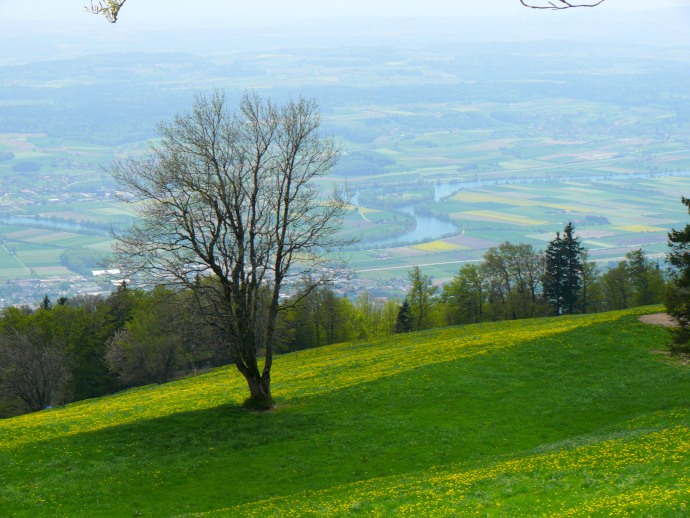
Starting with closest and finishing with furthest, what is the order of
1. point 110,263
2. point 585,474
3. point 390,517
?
point 390,517 < point 585,474 < point 110,263

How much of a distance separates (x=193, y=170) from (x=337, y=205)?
21.0ft

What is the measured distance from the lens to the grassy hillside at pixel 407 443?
64.2 feet

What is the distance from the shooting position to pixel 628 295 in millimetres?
86188

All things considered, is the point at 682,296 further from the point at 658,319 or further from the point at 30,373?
the point at 30,373

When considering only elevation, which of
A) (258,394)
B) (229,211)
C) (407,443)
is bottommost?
(407,443)

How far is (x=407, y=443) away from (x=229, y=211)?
38.8ft

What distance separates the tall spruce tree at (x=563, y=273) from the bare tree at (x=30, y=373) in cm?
5018

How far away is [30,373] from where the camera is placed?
192 ft

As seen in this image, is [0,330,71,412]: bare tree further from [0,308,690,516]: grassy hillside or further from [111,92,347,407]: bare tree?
[111,92,347,407]: bare tree

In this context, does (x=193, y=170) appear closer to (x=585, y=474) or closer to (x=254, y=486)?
(x=254, y=486)

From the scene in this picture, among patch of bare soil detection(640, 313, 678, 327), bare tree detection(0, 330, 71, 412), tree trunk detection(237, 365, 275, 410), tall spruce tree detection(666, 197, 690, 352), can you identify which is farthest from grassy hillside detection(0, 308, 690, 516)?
bare tree detection(0, 330, 71, 412)

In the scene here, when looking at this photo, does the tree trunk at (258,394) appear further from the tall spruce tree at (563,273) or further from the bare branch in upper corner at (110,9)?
the tall spruce tree at (563,273)

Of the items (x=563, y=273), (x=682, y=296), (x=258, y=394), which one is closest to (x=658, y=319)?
(x=682, y=296)

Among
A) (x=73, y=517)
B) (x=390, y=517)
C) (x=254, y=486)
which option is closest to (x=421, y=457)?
(x=254, y=486)
